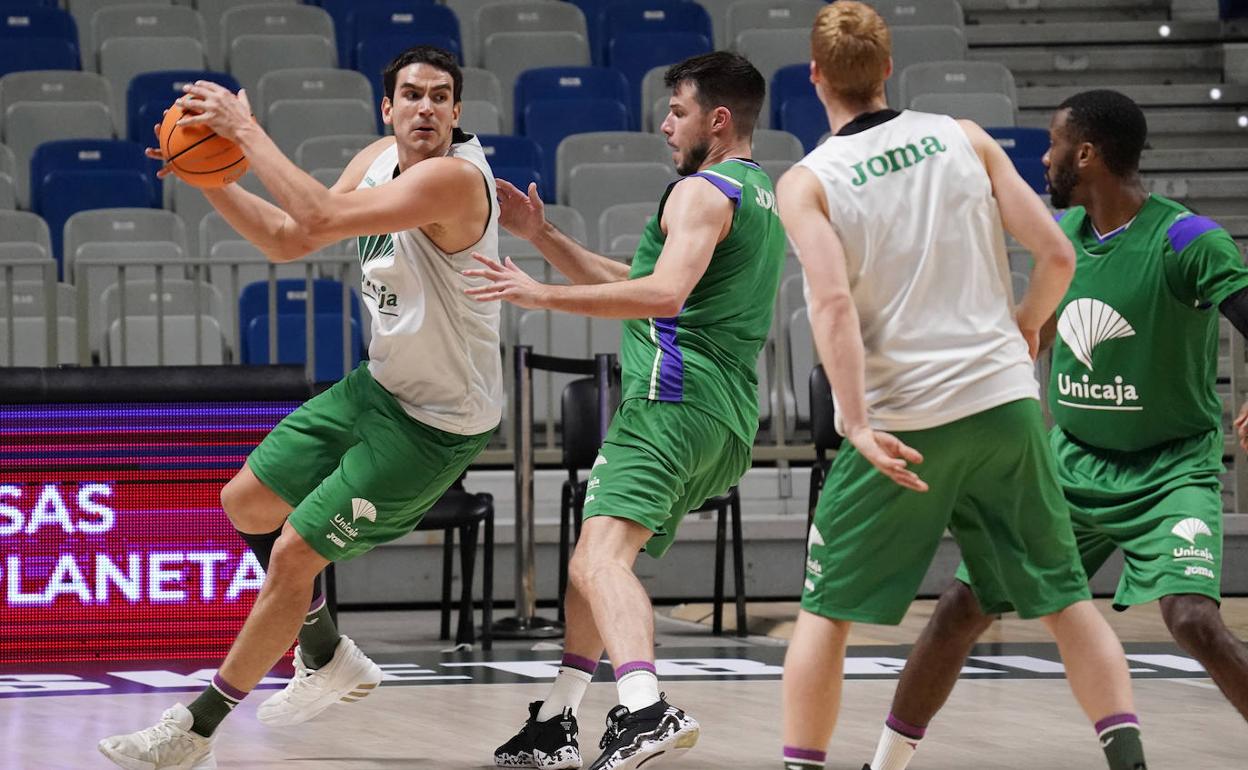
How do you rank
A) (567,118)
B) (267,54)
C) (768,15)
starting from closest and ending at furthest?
(567,118) < (267,54) < (768,15)

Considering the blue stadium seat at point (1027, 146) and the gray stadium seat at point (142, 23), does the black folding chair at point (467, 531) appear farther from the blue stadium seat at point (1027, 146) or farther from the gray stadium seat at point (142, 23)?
the gray stadium seat at point (142, 23)

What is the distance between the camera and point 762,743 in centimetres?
487

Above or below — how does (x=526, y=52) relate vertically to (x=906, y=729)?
above

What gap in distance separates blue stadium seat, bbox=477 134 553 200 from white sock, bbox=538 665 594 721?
5962 mm

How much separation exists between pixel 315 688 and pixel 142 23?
27.4ft

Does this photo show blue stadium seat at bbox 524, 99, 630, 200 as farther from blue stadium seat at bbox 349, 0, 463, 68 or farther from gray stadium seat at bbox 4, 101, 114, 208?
gray stadium seat at bbox 4, 101, 114, 208

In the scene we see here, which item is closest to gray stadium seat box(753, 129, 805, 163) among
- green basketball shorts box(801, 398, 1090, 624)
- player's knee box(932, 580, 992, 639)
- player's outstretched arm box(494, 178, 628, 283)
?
player's outstretched arm box(494, 178, 628, 283)

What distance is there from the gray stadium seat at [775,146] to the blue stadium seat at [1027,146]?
125 centimetres

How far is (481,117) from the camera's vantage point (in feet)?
36.3

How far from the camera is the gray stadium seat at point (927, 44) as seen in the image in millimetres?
12070

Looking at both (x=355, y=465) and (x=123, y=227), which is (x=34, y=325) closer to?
(x=123, y=227)

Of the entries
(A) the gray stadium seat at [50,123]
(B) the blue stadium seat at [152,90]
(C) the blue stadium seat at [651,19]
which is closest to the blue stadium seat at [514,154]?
(B) the blue stadium seat at [152,90]

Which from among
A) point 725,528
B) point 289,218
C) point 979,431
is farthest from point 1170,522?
point 725,528

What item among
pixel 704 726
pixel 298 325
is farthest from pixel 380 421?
pixel 298 325
